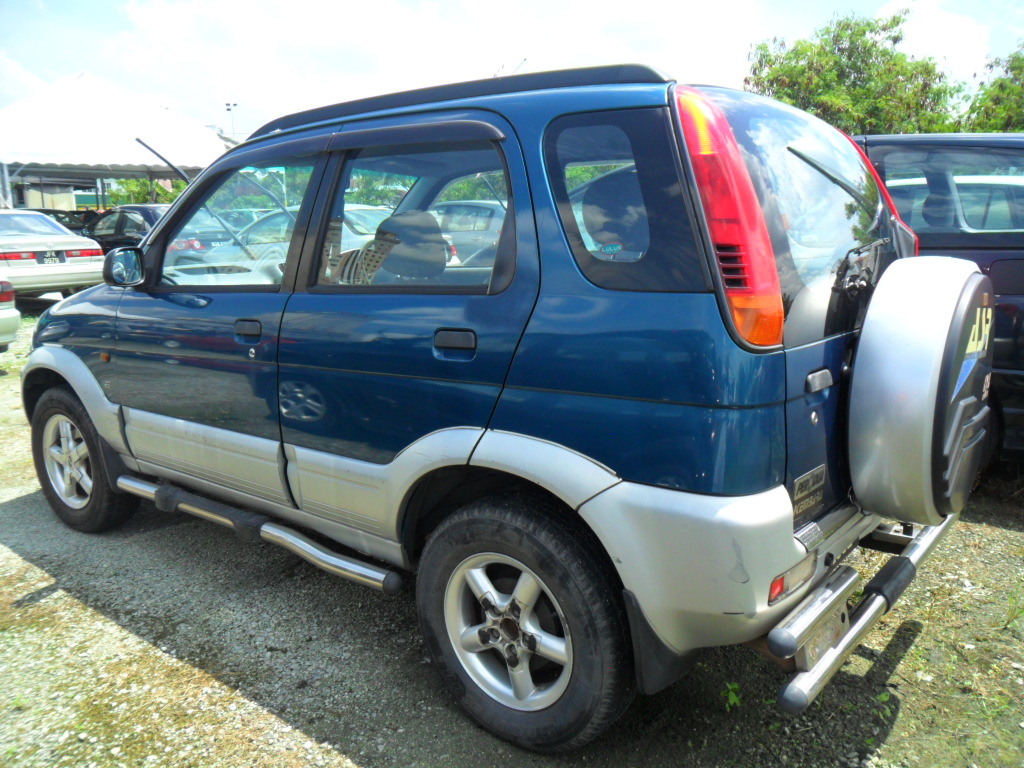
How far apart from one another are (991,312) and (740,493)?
1191mm

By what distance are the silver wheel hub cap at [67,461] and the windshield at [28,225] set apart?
30.3ft

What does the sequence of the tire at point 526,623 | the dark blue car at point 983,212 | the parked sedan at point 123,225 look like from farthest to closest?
the parked sedan at point 123,225 → the dark blue car at point 983,212 → the tire at point 526,623

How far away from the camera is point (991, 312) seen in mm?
2469

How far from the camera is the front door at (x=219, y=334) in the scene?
302cm

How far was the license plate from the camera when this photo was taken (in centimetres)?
1181

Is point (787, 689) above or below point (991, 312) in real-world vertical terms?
below

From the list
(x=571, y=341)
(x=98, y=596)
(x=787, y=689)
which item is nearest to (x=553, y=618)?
(x=787, y=689)

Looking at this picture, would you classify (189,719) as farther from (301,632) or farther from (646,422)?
(646,422)

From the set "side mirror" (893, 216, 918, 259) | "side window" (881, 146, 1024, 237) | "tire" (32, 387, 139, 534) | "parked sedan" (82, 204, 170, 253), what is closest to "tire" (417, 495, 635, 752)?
"side mirror" (893, 216, 918, 259)

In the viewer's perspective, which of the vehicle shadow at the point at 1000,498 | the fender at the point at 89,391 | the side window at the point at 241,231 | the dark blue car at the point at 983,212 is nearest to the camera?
the side window at the point at 241,231

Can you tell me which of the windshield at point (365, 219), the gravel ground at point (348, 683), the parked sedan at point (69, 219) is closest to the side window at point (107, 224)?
the parked sedan at point (69, 219)

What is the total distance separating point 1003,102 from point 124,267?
17330mm

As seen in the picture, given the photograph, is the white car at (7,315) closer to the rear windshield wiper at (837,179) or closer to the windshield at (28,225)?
the windshield at (28,225)

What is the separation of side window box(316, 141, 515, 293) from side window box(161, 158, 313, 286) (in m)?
0.26
